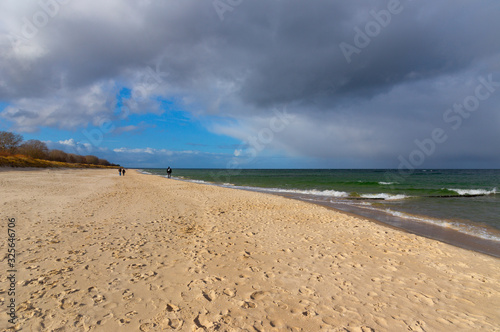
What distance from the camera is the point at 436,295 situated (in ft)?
15.9

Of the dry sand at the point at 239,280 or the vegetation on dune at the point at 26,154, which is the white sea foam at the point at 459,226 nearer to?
the dry sand at the point at 239,280

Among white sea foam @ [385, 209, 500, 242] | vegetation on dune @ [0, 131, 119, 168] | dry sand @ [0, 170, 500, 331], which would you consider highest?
vegetation on dune @ [0, 131, 119, 168]

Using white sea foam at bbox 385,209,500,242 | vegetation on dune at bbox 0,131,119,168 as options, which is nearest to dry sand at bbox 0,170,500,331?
white sea foam at bbox 385,209,500,242

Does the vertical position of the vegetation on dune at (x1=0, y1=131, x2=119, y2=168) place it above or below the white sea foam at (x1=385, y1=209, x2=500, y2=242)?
above

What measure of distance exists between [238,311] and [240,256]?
2.45m

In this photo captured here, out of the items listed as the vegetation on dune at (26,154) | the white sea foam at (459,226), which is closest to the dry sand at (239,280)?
the white sea foam at (459,226)

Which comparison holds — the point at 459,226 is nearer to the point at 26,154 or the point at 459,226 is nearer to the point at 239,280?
the point at 239,280

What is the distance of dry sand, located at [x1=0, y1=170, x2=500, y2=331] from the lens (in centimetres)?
379

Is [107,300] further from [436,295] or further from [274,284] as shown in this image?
[436,295]

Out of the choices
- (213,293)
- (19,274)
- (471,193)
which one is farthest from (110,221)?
(471,193)

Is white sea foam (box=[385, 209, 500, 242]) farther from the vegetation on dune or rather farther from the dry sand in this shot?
the vegetation on dune

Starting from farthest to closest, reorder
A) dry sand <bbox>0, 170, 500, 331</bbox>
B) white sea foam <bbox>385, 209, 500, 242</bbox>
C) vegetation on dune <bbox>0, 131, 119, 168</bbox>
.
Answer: vegetation on dune <bbox>0, 131, 119, 168</bbox>
white sea foam <bbox>385, 209, 500, 242</bbox>
dry sand <bbox>0, 170, 500, 331</bbox>

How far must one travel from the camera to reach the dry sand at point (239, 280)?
379 centimetres

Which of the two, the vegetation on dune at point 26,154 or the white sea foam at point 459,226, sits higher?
the vegetation on dune at point 26,154
